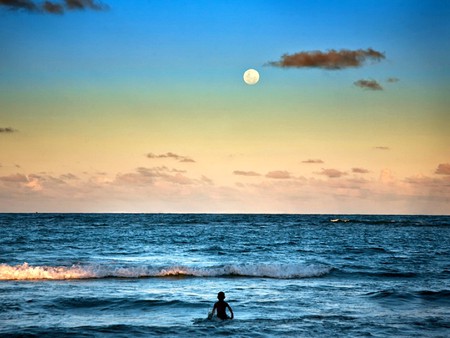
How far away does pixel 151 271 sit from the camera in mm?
31797

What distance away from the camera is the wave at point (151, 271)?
29.7m

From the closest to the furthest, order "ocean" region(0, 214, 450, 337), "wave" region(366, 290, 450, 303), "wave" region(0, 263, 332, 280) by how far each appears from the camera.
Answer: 1. "ocean" region(0, 214, 450, 337)
2. "wave" region(366, 290, 450, 303)
3. "wave" region(0, 263, 332, 280)

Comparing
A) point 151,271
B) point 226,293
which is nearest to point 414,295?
point 226,293

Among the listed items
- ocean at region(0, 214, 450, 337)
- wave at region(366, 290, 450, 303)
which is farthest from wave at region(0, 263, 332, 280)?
wave at region(366, 290, 450, 303)

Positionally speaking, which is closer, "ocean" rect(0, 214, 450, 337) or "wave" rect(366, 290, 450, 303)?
"ocean" rect(0, 214, 450, 337)

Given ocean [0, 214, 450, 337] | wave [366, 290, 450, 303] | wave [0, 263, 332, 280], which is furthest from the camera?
wave [0, 263, 332, 280]

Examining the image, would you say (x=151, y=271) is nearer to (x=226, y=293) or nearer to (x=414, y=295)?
(x=226, y=293)

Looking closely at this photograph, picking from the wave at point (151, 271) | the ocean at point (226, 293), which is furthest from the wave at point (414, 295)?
the wave at point (151, 271)

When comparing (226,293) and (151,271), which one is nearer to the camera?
(226,293)

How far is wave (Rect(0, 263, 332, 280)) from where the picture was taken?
29.7 meters

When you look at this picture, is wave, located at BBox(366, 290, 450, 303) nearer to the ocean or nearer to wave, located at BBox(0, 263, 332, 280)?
the ocean

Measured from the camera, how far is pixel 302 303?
74.4 feet

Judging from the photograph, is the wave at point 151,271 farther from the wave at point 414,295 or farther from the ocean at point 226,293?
the wave at point 414,295

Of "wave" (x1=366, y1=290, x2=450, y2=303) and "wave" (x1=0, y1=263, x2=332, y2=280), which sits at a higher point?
"wave" (x1=0, y1=263, x2=332, y2=280)
